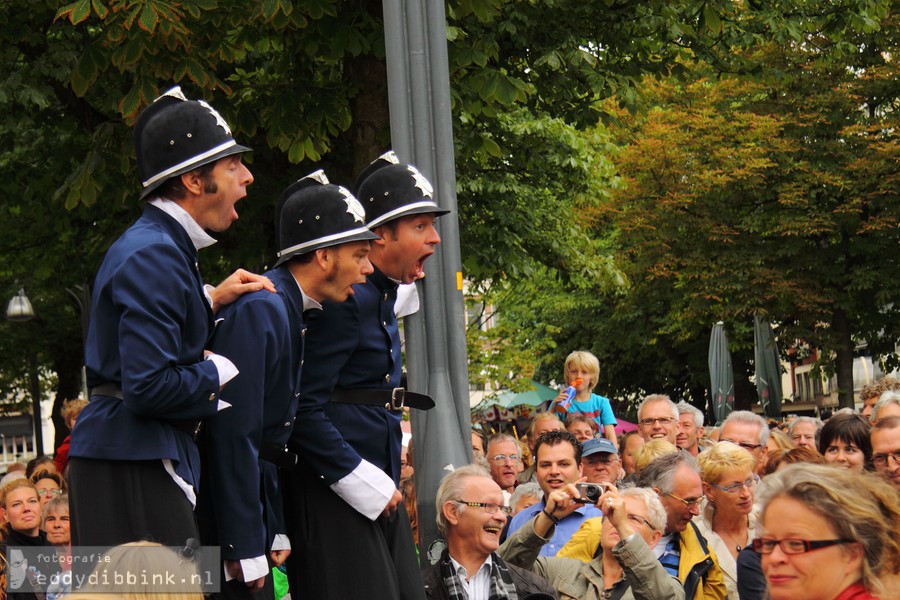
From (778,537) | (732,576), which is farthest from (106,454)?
(732,576)

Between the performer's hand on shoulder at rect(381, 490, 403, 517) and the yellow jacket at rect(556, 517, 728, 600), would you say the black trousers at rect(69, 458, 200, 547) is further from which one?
the yellow jacket at rect(556, 517, 728, 600)

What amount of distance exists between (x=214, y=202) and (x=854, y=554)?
225cm

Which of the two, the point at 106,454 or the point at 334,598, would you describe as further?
the point at 334,598

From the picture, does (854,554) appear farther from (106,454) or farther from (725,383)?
(725,383)

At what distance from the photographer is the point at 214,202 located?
4.54 metres

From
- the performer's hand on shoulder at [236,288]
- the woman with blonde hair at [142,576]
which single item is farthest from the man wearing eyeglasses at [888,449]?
the woman with blonde hair at [142,576]

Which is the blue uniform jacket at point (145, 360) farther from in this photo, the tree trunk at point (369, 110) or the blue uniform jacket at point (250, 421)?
the tree trunk at point (369, 110)

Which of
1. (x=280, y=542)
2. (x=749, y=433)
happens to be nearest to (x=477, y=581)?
(x=280, y=542)

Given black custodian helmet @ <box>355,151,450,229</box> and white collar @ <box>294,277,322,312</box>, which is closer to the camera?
white collar @ <box>294,277,322,312</box>


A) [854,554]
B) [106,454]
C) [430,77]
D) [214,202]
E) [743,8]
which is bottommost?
[854,554]

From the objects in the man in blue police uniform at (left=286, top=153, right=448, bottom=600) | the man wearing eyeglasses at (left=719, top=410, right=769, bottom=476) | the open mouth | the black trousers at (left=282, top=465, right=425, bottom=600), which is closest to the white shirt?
the open mouth

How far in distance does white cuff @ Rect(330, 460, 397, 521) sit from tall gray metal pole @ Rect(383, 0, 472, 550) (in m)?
2.36

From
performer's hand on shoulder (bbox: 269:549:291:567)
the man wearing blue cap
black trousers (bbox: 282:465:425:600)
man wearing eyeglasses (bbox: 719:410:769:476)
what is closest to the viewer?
performer's hand on shoulder (bbox: 269:549:291:567)

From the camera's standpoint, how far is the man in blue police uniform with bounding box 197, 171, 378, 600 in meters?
4.52
